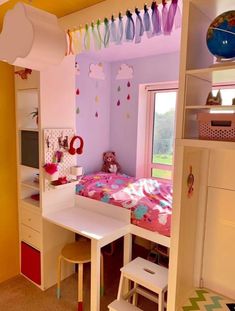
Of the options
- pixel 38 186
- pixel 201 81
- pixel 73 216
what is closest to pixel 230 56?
pixel 201 81

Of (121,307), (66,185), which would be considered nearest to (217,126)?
(121,307)

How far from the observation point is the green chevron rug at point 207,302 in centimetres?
143

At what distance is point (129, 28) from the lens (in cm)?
158

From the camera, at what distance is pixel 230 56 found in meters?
1.19

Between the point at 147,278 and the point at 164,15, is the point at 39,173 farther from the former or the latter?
the point at 164,15

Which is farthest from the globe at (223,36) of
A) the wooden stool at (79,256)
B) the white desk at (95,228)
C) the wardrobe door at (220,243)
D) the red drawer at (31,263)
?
the red drawer at (31,263)

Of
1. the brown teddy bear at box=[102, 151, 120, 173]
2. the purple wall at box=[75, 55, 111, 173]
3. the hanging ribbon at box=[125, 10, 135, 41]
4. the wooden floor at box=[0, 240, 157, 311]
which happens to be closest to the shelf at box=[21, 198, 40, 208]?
the wooden floor at box=[0, 240, 157, 311]

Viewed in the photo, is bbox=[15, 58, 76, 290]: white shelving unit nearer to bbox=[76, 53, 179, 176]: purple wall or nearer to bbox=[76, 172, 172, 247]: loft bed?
bbox=[76, 172, 172, 247]: loft bed

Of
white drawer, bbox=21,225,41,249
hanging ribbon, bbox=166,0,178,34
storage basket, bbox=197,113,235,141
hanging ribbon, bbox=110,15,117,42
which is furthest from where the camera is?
white drawer, bbox=21,225,41,249

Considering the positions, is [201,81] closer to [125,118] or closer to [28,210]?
[28,210]

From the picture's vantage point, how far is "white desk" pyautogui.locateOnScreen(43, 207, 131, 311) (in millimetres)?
1885

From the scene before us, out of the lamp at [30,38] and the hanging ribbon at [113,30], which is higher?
the hanging ribbon at [113,30]

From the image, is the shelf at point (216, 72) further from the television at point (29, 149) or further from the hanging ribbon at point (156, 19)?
the television at point (29, 149)

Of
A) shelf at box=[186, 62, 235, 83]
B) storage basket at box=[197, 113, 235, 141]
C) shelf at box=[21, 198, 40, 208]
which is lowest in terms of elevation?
shelf at box=[21, 198, 40, 208]
